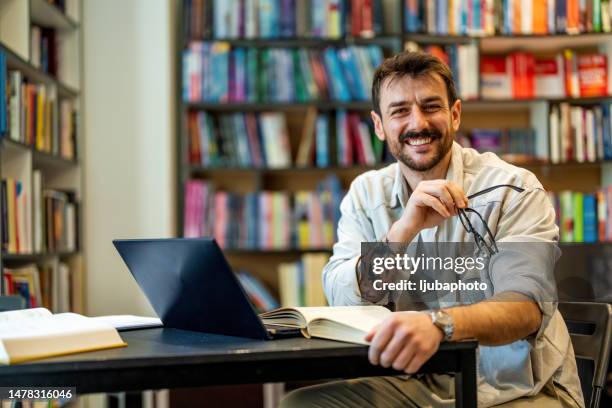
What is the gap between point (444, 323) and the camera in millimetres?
1109

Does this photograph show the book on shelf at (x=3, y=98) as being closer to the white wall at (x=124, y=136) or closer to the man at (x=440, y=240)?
the white wall at (x=124, y=136)

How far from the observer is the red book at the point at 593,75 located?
3.84 metres

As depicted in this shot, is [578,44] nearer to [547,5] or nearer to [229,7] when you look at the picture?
[547,5]

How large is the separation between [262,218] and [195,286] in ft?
8.68

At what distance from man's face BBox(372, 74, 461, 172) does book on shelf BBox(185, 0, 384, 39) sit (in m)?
2.11

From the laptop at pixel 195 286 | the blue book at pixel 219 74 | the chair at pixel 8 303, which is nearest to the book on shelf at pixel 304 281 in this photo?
the blue book at pixel 219 74

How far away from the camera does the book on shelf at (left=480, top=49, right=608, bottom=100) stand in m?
3.86

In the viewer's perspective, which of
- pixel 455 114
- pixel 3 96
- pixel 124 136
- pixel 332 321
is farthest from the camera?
pixel 124 136

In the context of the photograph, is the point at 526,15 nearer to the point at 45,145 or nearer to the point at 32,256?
the point at 45,145

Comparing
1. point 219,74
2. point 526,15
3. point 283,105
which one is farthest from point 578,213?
point 219,74

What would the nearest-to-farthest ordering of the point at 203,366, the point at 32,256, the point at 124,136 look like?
1. the point at 203,366
2. the point at 32,256
3. the point at 124,136

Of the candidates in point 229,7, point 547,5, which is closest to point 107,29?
point 229,7

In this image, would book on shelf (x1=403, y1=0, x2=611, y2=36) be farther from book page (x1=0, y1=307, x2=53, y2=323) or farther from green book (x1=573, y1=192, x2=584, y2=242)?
book page (x1=0, y1=307, x2=53, y2=323)

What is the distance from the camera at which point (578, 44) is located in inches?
156
